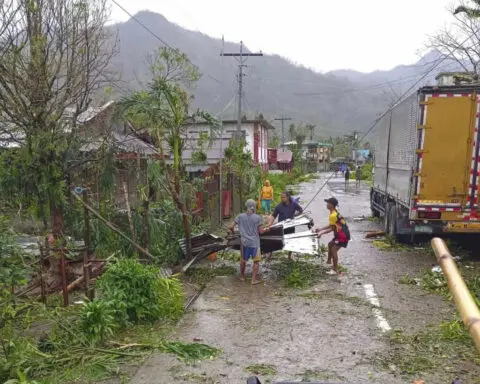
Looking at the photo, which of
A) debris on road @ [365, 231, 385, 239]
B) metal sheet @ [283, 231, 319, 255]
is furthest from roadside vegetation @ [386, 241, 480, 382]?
debris on road @ [365, 231, 385, 239]

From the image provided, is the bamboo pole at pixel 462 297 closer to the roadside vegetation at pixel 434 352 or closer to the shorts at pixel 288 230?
the roadside vegetation at pixel 434 352

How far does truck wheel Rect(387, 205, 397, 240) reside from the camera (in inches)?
483

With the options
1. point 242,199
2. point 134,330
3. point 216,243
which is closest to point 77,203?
point 216,243

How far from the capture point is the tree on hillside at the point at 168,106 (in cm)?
873

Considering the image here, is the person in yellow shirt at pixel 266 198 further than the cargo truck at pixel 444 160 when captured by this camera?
Yes

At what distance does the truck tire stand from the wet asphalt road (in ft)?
8.42

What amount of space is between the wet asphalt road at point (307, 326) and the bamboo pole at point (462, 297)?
278 cm

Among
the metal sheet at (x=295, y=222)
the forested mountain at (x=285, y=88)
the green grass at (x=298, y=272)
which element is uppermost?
the forested mountain at (x=285, y=88)

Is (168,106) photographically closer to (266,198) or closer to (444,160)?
(444,160)

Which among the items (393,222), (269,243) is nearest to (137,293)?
(269,243)

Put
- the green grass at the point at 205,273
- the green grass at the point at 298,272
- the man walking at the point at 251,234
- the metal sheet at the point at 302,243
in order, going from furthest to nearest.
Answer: the green grass at the point at 205,273 < the metal sheet at the point at 302,243 < the man walking at the point at 251,234 < the green grass at the point at 298,272

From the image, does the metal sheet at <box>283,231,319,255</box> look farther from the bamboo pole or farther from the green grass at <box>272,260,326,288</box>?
the bamboo pole

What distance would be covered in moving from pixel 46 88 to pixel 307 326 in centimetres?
479

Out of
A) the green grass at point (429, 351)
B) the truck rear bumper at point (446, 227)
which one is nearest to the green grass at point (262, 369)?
the green grass at point (429, 351)
